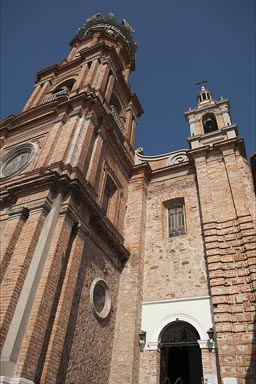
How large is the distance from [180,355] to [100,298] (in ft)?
19.6

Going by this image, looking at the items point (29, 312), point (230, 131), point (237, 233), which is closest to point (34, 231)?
point (29, 312)

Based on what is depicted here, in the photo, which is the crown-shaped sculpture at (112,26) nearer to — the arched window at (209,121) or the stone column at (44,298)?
the arched window at (209,121)

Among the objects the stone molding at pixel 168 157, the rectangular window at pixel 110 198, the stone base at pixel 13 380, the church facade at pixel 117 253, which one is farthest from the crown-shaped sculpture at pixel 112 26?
the stone base at pixel 13 380

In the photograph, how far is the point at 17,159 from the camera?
46.4 ft

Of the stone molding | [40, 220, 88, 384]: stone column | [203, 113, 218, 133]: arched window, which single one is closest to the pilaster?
the stone molding

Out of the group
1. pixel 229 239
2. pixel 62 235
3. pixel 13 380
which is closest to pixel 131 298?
pixel 62 235

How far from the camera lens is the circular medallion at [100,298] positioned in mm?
10602

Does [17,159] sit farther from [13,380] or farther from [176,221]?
[13,380]

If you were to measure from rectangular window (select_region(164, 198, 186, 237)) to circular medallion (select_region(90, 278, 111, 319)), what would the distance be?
4.35m

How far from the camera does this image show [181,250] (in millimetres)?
13195

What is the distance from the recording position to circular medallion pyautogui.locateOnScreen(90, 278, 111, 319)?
34.8 feet

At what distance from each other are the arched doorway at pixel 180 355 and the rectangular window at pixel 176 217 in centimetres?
422

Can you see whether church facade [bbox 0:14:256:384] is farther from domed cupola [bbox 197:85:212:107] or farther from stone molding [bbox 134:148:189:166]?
domed cupola [bbox 197:85:212:107]

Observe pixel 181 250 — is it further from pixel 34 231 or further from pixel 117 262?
pixel 34 231
